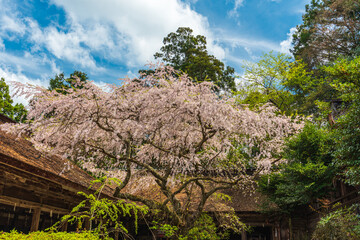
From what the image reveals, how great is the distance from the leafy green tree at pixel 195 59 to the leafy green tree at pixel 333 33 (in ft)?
23.9

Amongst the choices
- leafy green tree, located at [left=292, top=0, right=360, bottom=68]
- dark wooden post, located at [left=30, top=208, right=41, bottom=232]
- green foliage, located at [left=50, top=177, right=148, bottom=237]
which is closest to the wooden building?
dark wooden post, located at [left=30, top=208, right=41, bottom=232]

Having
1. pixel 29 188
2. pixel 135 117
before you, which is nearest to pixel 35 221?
pixel 29 188

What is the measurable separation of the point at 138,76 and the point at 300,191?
7509 mm

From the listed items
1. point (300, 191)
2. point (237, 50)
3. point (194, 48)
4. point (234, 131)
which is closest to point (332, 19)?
point (237, 50)

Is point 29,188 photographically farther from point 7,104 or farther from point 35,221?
point 7,104

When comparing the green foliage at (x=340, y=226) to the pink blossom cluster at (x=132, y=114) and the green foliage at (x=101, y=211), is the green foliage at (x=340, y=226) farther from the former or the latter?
the green foliage at (x=101, y=211)

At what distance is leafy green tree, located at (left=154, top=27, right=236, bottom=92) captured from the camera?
88.4 feet

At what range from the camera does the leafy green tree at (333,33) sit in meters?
23.3

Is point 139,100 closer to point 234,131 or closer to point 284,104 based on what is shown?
point 234,131

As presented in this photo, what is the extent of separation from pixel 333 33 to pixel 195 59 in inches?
449

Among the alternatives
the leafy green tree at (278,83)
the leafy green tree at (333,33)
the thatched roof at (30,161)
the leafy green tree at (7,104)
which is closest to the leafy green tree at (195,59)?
the leafy green tree at (278,83)

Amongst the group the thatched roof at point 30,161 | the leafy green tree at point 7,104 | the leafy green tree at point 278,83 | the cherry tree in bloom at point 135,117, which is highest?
the leafy green tree at point 278,83

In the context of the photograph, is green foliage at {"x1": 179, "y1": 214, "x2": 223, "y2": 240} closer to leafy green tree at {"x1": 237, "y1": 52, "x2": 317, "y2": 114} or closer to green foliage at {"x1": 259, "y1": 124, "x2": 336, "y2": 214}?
green foliage at {"x1": 259, "y1": 124, "x2": 336, "y2": 214}

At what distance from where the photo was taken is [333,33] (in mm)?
24203
